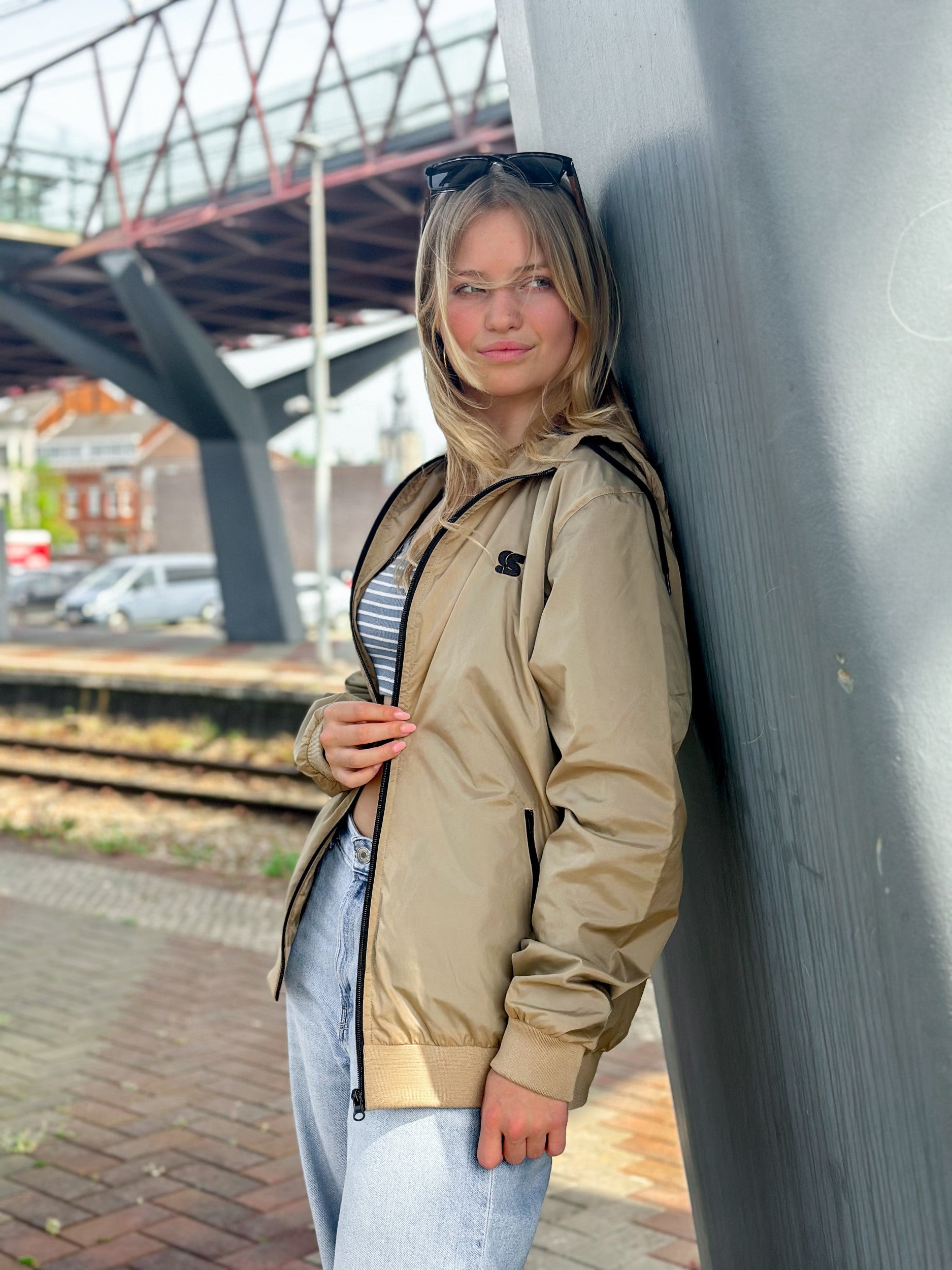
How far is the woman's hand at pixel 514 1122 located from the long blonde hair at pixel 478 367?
26.8 inches

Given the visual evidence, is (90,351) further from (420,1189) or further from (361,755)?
(420,1189)

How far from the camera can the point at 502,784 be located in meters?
1.58

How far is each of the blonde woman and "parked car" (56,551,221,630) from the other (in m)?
30.9

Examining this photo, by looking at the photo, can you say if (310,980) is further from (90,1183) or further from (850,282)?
(90,1183)

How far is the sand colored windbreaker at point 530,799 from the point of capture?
1497 mm

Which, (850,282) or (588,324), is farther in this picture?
(588,324)

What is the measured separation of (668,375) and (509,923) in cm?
73

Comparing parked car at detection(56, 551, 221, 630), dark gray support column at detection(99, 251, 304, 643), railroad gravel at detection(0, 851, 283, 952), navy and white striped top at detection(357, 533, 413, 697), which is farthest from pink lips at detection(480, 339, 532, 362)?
parked car at detection(56, 551, 221, 630)

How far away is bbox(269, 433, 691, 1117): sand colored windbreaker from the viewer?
150 cm

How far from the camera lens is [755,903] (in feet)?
5.34

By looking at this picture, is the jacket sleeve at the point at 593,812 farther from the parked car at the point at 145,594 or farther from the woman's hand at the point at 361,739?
the parked car at the point at 145,594

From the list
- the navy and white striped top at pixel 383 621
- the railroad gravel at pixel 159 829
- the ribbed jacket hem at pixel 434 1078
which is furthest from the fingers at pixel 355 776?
the railroad gravel at pixel 159 829

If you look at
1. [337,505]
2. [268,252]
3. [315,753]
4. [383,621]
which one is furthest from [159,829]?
[337,505]

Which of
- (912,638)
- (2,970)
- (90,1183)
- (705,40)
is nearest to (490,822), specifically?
(912,638)
